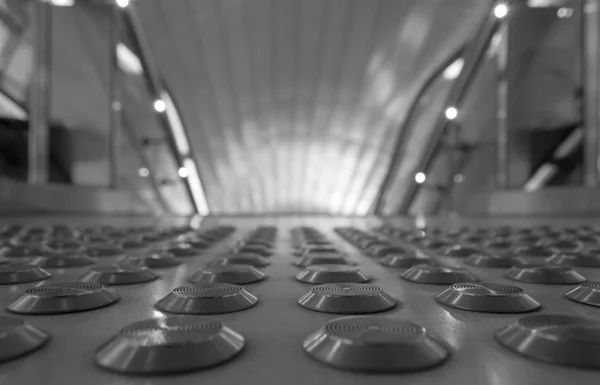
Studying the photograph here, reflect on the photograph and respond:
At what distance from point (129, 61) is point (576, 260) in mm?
9713

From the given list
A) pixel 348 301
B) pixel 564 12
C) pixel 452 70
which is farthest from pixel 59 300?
pixel 452 70

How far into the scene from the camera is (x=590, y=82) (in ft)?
20.5

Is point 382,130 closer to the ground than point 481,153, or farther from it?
farther from it

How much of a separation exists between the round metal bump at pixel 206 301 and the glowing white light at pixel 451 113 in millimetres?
9324

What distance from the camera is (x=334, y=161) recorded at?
19.3 meters

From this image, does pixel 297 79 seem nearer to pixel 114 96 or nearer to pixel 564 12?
pixel 114 96

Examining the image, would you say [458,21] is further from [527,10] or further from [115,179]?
[115,179]

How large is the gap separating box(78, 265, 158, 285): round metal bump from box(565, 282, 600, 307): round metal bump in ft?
3.61

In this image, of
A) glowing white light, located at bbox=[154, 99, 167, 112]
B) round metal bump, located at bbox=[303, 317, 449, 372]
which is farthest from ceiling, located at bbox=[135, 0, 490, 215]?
round metal bump, located at bbox=[303, 317, 449, 372]

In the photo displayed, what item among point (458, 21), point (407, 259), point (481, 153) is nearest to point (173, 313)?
point (407, 259)

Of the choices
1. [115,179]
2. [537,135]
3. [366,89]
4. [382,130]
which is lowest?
[115,179]

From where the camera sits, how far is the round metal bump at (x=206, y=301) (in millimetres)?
926

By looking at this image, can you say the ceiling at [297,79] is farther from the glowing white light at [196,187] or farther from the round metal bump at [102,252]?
the round metal bump at [102,252]

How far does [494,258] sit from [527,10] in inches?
276
